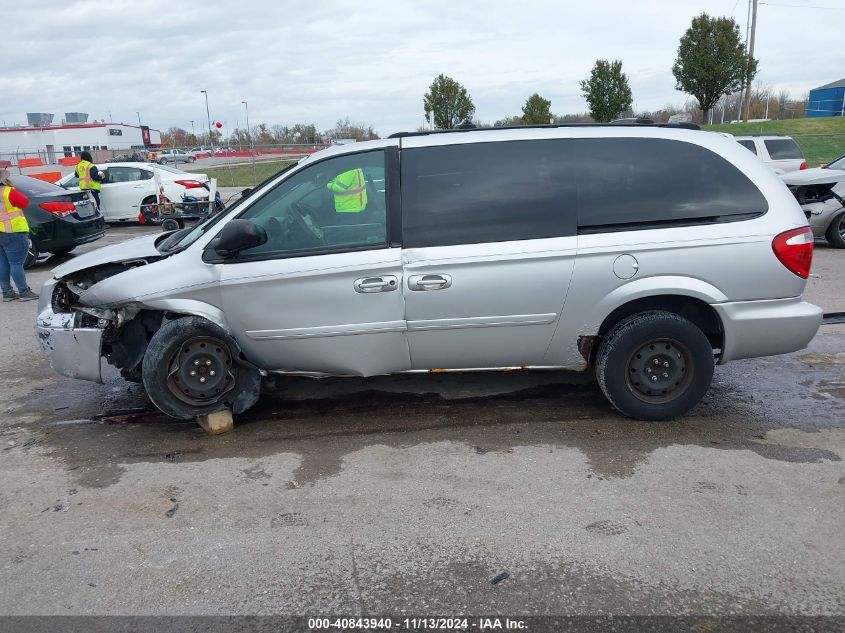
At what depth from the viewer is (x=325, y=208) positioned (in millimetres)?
4672

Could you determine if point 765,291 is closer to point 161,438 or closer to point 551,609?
point 551,609

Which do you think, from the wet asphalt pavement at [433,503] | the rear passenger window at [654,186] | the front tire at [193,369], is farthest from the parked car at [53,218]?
the rear passenger window at [654,186]

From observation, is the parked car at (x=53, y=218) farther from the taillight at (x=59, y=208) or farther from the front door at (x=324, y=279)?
the front door at (x=324, y=279)

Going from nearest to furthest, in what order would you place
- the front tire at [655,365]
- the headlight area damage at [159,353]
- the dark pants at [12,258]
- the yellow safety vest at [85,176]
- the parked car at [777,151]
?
1. the front tire at [655,365]
2. the headlight area damage at [159,353]
3. the dark pants at [12,258]
4. the parked car at [777,151]
5. the yellow safety vest at [85,176]

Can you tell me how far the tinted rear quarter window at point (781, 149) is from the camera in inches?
574

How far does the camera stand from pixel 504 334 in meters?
4.51

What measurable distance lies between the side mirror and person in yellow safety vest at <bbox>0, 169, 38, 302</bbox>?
592cm

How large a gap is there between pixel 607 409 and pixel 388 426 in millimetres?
1588

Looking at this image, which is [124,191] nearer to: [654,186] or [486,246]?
[486,246]

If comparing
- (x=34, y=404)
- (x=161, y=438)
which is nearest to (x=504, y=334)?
(x=161, y=438)

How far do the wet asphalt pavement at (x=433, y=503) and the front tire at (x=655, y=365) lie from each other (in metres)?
0.17

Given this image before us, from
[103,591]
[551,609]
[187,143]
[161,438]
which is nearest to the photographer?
[551,609]

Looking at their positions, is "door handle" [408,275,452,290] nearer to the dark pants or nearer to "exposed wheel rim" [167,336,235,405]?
"exposed wheel rim" [167,336,235,405]

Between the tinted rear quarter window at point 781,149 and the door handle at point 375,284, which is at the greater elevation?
the tinted rear quarter window at point 781,149
